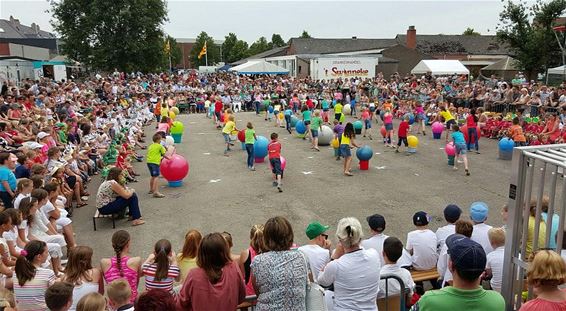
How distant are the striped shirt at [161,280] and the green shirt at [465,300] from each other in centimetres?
273

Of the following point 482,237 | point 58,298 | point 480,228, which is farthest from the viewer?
point 480,228

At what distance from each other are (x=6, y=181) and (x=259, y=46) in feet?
312

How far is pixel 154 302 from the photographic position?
→ 3287 millimetres

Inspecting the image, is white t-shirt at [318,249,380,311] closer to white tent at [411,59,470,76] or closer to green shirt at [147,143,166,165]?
green shirt at [147,143,166,165]

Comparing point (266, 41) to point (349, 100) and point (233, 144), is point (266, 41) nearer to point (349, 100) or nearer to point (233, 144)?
point (349, 100)

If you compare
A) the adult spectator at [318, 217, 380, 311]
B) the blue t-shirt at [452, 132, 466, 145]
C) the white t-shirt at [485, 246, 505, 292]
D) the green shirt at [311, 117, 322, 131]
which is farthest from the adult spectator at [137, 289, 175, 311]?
the green shirt at [311, 117, 322, 131]

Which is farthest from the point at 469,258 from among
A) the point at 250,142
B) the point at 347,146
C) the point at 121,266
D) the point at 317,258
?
the point at 250,142

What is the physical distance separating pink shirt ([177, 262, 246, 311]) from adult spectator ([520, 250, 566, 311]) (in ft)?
7.18

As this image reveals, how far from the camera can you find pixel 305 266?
3881 mm

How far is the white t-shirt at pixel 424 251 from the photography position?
6133 millimetres

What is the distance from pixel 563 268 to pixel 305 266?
1.89 m

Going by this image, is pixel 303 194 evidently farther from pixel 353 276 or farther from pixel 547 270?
pixel 547 270

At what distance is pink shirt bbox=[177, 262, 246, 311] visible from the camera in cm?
370

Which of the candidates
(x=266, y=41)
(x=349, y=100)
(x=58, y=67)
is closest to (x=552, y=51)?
(x=349, y=100)
